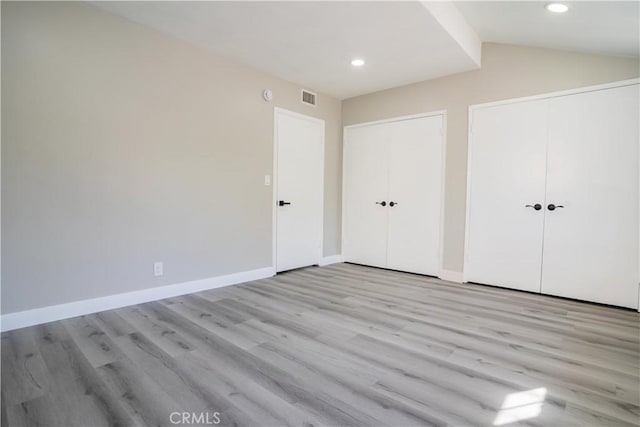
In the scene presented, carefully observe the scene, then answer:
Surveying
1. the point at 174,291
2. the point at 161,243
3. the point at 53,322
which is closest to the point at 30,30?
the point at 161,243

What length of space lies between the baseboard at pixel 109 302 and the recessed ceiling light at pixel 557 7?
384cm

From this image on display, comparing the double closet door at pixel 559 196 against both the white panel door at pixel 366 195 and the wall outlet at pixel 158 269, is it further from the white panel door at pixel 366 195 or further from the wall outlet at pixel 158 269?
the wall outlet at pixel 158 269

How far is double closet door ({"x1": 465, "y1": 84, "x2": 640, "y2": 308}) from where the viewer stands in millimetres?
3068

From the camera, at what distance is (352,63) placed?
12.3 ft

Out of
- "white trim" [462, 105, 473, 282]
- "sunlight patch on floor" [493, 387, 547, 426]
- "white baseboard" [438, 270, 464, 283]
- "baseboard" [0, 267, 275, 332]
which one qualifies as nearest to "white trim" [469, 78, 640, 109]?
"white trim" [462, 105, 473, 282]

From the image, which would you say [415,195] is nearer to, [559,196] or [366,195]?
[366,195]

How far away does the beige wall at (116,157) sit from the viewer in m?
2.42

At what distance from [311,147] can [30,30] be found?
10.2 ft

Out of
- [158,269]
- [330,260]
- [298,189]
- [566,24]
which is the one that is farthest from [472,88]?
[158,269]

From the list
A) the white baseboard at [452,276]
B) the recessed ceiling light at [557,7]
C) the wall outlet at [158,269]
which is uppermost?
the recessed ceiling light at [557,7]

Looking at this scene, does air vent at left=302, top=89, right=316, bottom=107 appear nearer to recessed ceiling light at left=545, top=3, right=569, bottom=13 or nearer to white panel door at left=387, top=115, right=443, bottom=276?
white panel door at left=387, top=115, right=443, bottom=276

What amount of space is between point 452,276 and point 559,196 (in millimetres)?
1459

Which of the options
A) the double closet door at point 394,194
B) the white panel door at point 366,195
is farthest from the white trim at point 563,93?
the white panel door at point 366,195

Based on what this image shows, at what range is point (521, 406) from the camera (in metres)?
1.60
